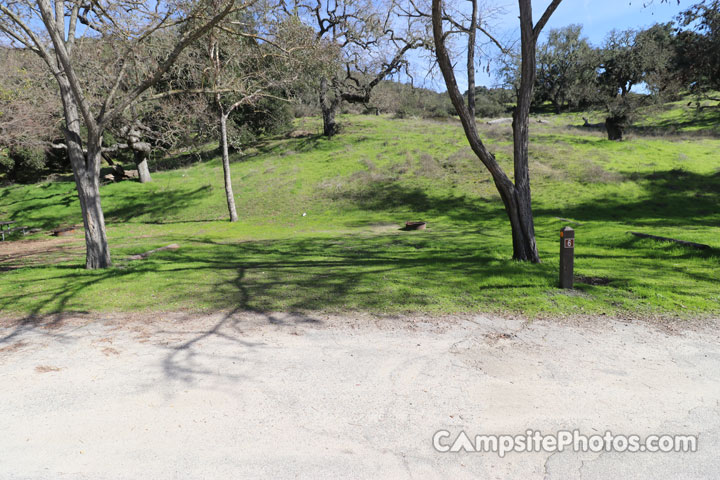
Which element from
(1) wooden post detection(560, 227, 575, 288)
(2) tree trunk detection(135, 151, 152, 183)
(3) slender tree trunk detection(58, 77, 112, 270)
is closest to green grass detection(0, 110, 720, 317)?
(1) wooden post detection(560, 227, 575, 288)

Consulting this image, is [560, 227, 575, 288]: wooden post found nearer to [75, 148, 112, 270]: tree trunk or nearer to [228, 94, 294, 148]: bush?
[75, 148, 112, 270]: tree trunk

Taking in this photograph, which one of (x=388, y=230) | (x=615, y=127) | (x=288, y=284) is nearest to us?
(x=288, y=284)

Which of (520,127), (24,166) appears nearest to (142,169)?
(24,166)

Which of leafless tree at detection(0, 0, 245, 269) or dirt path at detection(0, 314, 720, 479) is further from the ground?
leafless tree at detection(0, 0, 245, 269)

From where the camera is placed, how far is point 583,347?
4742 millimetres

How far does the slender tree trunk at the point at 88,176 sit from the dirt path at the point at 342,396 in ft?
13.2

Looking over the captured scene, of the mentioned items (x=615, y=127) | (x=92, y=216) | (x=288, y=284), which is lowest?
(x=288, y=284)

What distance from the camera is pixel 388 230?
16156mm

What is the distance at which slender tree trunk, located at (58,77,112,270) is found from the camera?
881 centimetres

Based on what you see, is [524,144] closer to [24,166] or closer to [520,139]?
[520,139]

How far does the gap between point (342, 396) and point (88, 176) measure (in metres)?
8.25

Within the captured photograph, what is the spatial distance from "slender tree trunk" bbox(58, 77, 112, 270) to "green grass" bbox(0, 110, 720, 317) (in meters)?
0.63

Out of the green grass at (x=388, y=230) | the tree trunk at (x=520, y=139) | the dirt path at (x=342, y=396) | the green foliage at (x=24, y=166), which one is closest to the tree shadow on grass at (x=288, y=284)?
the green grass at (x=388, y=230)

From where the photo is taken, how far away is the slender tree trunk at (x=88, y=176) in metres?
8.81
